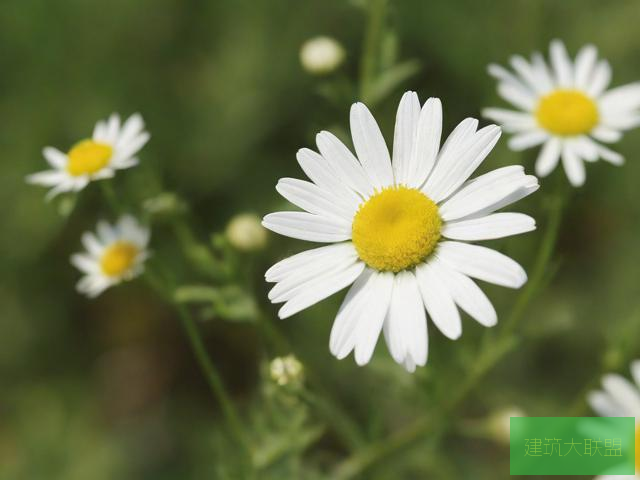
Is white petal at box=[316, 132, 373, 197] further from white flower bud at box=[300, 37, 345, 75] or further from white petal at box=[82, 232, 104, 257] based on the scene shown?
white petal at box=[82, 232, 104, 257]

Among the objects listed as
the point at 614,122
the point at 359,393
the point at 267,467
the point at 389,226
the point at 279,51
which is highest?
the point at 279,51

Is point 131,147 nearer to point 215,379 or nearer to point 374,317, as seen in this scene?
point 215,379

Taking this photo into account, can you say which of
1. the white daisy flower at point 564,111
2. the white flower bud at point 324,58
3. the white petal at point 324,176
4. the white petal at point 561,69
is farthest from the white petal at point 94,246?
the white petal at point 561,69

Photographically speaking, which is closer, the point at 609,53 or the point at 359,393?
the point at 359,393

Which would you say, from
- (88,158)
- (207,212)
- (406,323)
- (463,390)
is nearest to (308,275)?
(406,323)

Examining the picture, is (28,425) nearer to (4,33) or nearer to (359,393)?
(359,393)

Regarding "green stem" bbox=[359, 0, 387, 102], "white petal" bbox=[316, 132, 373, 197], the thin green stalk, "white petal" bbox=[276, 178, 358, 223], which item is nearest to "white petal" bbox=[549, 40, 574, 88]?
"green stem" bbox=[359, 0, 387, 102]

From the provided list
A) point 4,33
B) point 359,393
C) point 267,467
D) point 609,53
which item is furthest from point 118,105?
point 609,53

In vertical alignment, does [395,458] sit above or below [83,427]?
below
